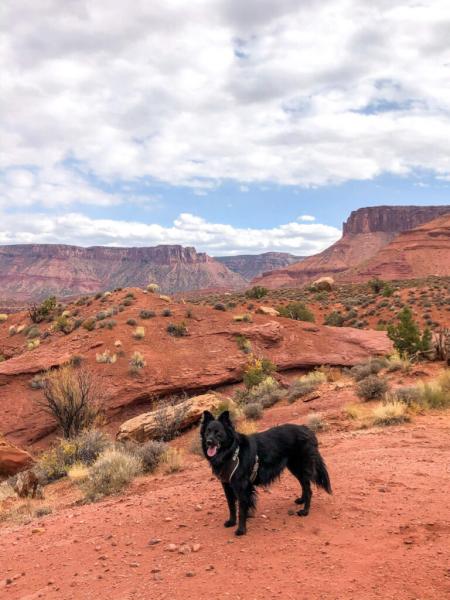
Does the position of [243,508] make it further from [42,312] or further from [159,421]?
[42,312]

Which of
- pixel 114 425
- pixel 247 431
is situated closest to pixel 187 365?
pixel 114 425

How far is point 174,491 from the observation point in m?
7.04

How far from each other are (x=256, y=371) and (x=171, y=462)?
948cm

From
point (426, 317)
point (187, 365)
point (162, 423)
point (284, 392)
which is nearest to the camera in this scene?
point (162, 423)

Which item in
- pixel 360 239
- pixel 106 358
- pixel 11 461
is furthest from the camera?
pixel 360 239

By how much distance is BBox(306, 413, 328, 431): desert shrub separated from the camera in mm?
10019

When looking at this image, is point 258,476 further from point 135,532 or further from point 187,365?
point 187,365

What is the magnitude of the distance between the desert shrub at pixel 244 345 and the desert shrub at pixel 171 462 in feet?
38.8

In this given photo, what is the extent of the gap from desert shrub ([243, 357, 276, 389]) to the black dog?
38.6ft

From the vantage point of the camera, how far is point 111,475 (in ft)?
27.3

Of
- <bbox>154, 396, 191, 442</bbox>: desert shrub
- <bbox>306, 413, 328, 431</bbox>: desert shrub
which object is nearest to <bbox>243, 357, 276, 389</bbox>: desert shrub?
<bbox>154, 396, 191, 442</bbox>: desert shrub

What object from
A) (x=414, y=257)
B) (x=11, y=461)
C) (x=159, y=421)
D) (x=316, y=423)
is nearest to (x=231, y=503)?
(x=316, y=423)

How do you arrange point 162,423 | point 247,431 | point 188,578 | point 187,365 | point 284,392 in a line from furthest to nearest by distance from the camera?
point 187,365
point 284,392
point 162,423
point 247,431
point 188,578

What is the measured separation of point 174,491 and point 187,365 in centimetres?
1243
